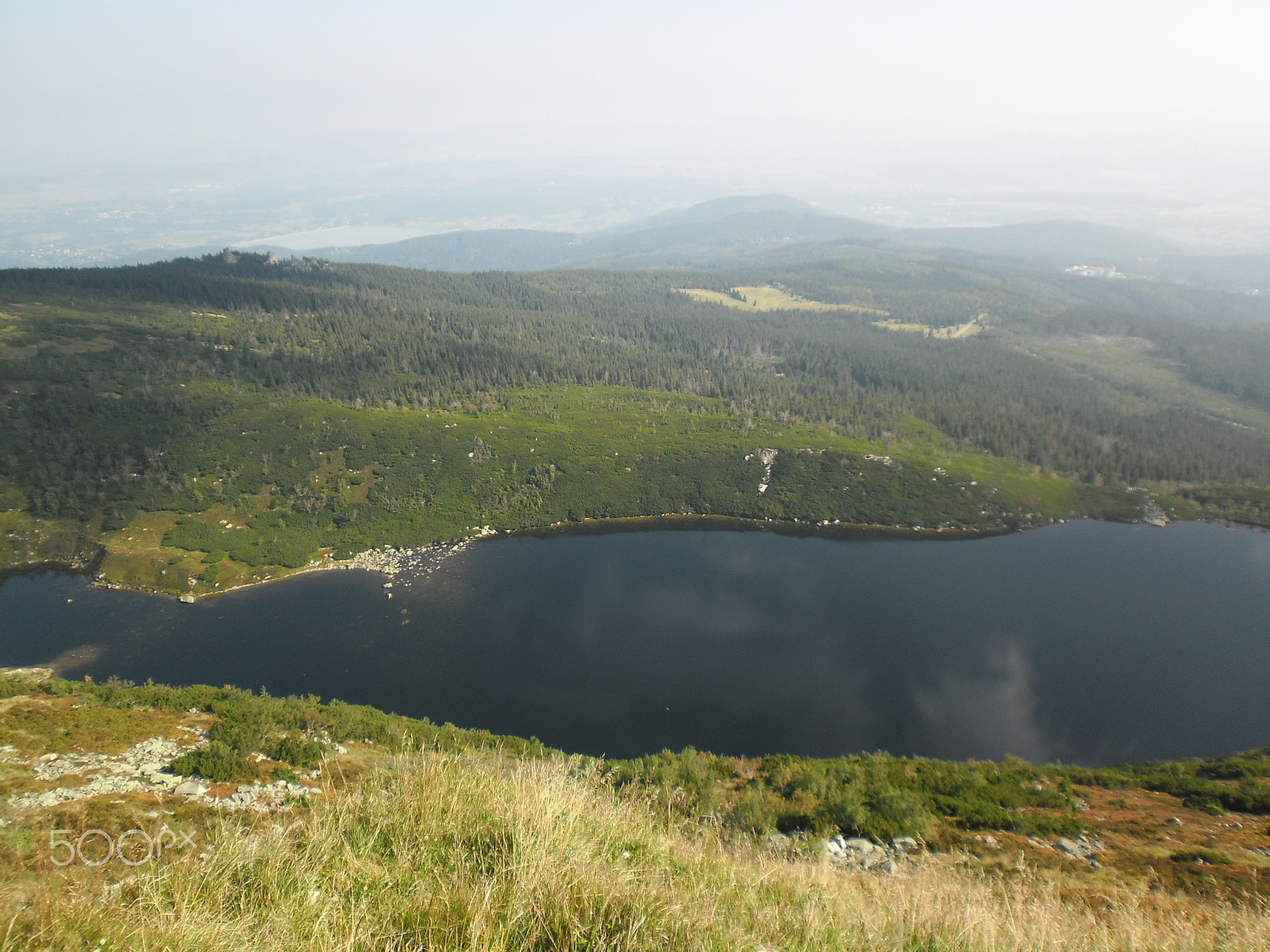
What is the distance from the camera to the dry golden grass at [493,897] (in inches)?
155

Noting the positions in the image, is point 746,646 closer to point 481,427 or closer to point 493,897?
point 493,897

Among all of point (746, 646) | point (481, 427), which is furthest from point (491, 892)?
point (481, 427)

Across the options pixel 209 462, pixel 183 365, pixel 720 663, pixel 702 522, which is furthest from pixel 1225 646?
pixel 183 365

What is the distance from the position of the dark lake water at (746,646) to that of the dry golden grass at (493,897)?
29041mm

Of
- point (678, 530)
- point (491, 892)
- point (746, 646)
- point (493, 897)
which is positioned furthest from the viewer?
point (678, 530)

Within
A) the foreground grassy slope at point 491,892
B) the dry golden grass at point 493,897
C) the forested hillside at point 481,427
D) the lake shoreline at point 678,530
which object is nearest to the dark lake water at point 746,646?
the lake shoreline at point 678,530

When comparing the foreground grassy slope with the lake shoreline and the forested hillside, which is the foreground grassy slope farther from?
the forested hillside

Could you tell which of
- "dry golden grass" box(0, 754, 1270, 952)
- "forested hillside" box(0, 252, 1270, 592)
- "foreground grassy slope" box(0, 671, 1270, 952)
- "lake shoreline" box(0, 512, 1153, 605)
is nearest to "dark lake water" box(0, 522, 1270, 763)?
"lake shoreline" box(0, 512, 1153, 605)

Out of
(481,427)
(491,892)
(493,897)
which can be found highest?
(491,892)

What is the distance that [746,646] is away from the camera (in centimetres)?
4353

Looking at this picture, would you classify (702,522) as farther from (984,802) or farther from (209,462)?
(209,462)

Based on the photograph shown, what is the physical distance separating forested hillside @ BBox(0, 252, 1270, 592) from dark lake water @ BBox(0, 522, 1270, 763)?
8387mm

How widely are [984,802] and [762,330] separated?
144258mm

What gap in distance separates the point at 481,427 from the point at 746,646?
157 ft
